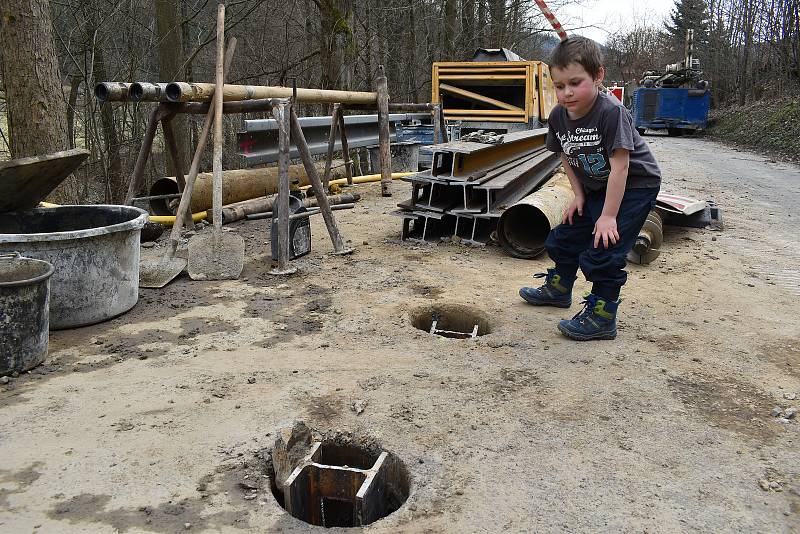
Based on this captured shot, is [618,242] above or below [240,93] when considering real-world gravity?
below

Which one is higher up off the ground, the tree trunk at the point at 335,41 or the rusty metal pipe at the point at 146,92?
the tree trunk at the point at 335,41

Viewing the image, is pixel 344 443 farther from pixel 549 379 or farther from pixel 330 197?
pixel 330 197

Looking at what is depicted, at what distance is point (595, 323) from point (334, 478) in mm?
2244

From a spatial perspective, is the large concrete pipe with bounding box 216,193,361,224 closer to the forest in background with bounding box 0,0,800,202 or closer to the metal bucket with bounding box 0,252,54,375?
A: the forest in background with bounding box 0,0,800,202

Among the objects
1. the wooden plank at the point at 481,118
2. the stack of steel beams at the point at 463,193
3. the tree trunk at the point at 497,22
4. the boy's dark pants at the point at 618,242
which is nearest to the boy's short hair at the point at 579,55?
the boy's dark pants at the point at 618,242

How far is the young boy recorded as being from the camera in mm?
4031

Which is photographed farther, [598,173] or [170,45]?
[170,45]

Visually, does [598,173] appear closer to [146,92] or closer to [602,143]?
[602,143]

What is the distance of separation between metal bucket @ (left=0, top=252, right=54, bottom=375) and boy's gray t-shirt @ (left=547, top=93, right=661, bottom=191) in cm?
335

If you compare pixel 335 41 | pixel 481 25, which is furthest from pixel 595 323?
pixel 481 25

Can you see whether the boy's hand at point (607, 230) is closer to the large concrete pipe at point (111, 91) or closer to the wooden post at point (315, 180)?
the wooden post at point (315, 180)

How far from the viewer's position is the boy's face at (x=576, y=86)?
4.02 m

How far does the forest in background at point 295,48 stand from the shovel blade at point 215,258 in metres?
2.05

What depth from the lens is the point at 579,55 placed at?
12.9 ft
